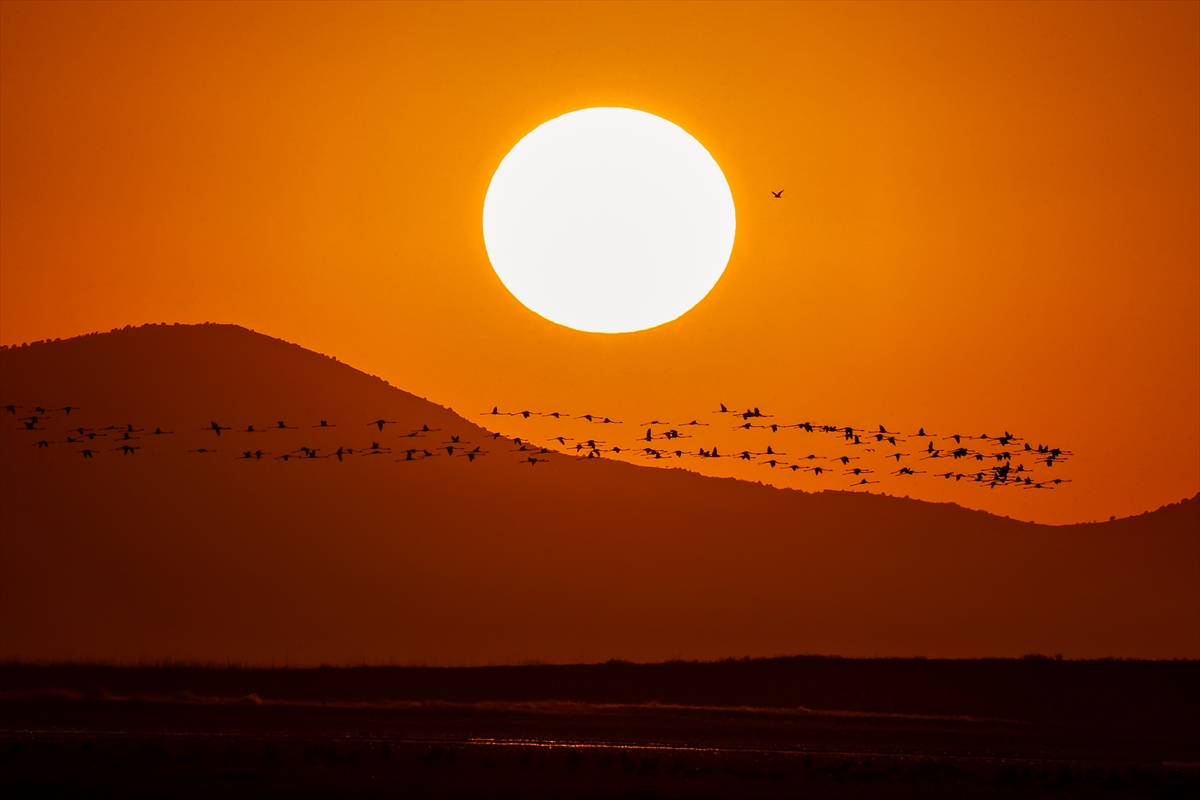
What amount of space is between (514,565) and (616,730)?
337 cm

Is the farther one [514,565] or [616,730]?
[514,565]

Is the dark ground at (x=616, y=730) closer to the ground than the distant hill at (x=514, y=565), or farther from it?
closer to the ground

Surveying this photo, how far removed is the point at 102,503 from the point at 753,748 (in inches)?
477

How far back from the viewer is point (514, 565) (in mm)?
19188

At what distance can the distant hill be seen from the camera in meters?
18.5

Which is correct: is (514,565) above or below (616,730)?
above

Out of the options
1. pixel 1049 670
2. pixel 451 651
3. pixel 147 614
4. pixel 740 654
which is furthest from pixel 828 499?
pixel 147 614

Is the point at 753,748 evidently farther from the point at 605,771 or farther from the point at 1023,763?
the point at 1023,763

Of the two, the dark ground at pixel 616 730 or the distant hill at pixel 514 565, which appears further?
the distant hill at pixel 514 565

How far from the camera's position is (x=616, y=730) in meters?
17.6

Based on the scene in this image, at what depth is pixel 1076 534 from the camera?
19.0 meters

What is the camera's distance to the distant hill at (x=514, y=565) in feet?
60.7

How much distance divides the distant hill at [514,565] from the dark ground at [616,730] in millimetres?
421

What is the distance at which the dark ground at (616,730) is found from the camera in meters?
15.2
